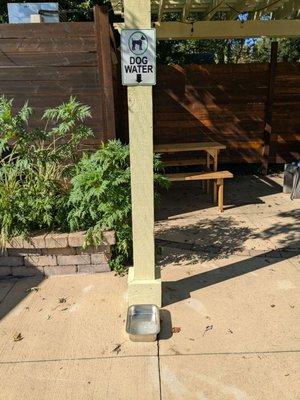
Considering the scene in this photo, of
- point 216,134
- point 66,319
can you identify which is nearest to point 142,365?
point 66,319

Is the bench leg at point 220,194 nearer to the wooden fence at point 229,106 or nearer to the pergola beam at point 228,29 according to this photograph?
the wooden fence at point 229,106

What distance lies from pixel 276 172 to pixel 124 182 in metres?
4.86

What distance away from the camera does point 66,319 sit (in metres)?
3.02

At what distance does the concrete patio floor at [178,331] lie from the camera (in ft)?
7.72

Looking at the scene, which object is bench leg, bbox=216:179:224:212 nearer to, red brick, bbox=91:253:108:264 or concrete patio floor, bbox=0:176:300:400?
concrete patio floor, bbox=0:176:300:400

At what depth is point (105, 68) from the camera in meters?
4.14

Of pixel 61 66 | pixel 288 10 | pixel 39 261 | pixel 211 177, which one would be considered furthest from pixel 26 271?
pixel 288 10

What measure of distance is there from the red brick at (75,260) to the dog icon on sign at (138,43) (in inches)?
77.6

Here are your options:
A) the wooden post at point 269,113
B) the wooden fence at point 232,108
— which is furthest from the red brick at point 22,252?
the wooden post at point 269,113

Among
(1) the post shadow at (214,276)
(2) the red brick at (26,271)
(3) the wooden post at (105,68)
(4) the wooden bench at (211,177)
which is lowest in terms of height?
(1) the post shadow at (214,276)

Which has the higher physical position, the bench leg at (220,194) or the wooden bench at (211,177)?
the wooden bench at (211,177)

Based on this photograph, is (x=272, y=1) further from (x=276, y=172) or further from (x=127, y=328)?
(x=127, y=328)

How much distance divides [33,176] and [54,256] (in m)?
0.83

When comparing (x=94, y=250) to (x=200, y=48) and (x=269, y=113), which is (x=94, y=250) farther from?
(x=200, y=48)
